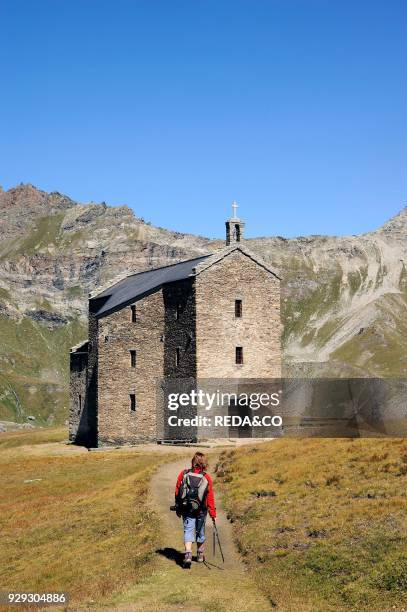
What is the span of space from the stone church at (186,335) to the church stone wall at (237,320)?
0.07 metres

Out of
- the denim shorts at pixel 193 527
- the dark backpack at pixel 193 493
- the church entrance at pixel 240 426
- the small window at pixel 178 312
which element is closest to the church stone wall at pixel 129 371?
the small window at pixel 178 312

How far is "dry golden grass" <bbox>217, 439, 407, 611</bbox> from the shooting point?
689 inches

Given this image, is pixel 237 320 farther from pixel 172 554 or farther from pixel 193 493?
pixel 193 493

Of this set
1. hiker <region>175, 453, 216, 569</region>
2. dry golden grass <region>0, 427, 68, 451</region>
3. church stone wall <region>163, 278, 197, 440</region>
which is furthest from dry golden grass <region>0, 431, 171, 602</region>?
dry golden grass <region>0, 427, 68, 451</region>

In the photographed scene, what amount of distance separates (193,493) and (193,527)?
90 centimetres

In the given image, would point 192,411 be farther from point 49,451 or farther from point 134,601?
point 134,601

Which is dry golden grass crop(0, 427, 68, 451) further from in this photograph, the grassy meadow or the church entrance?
the grassy meadow

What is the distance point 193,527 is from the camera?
20.8 m

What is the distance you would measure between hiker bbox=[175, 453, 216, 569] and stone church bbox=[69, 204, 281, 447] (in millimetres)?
34985

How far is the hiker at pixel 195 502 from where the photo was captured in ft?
67.8

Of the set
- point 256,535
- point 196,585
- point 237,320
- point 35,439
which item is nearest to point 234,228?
point 237,320

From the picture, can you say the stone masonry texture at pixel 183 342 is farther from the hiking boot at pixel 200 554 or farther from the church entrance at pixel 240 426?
the hiking boot at pixel 200 554

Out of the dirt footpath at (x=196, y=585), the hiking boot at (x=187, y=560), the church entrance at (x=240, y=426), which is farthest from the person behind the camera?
the church entrance at (x=240, y=426)

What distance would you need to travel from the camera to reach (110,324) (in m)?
60.4
